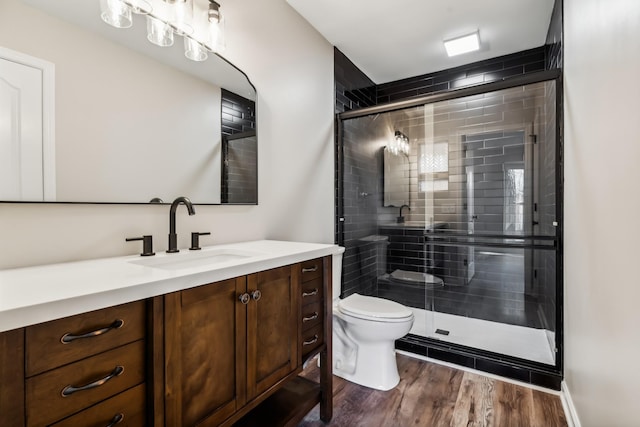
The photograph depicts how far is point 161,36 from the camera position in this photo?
140 cm

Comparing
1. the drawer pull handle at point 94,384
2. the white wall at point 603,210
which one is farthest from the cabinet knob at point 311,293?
the white wall at point 603,210

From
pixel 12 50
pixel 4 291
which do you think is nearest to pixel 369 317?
pixel 4 291

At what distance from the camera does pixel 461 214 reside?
9.26 ft

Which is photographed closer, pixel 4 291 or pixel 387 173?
pixel 4 291

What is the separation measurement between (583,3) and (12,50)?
2.24m

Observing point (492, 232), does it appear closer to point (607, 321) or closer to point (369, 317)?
point (369, 317)

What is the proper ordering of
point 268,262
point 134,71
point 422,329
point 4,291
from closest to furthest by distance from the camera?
point 4,291 < point 268,262 < point 134,71 < point 422,329

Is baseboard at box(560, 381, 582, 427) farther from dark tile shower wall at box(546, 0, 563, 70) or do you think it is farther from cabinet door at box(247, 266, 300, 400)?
dark tile shower wall at box(546, 0, 563, 70)

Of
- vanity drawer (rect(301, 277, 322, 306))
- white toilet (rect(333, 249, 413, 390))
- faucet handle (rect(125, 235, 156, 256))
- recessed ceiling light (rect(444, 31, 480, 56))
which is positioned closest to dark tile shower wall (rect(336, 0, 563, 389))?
recessed ceiling light (rect(444, 31, 480, 56))

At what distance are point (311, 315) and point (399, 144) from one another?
222 cm

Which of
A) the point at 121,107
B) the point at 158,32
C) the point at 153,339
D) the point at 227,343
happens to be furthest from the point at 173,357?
the point at 158,32

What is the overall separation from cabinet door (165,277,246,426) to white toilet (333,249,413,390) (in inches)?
37.5

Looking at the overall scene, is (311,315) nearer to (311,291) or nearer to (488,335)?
(311,291)

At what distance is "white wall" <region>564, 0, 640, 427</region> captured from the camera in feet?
2.84
